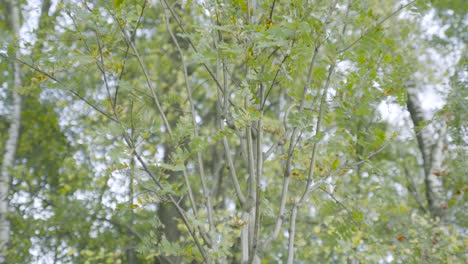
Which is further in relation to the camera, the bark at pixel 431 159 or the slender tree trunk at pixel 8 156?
the bark at pixel 431 159

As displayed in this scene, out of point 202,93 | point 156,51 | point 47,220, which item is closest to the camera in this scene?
point 47,220

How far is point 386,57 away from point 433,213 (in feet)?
15.1

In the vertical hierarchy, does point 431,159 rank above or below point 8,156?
above

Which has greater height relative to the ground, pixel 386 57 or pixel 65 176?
pixel 65 176

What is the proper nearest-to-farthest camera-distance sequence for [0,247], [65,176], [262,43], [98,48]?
[262,43] → [98,48] → [0,247] → [65,176]

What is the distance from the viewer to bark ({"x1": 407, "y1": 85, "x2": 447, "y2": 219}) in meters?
6.01

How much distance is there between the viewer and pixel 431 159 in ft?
20.9

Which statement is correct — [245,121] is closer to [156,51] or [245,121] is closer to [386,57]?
[386,57]

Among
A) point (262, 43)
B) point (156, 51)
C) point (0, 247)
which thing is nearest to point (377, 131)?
point (262, 43)

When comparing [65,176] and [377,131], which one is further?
[65,176]

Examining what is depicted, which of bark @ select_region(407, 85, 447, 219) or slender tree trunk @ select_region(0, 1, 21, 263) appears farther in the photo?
bark @ select_region(407, 85, 447, 219)

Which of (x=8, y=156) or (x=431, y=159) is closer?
(x=8, y=156)

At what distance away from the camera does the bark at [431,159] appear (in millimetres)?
6012

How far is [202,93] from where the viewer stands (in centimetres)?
791
